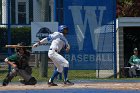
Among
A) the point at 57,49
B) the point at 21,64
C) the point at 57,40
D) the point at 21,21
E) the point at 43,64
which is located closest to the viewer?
the point at 57,40

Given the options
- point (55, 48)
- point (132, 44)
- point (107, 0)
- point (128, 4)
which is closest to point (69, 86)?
point (55, 48)

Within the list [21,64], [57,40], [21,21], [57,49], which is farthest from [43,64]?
[57,40]

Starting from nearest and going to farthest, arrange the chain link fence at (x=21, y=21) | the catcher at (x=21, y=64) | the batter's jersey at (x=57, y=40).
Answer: the batter's jersey at (x=57, y=40), the catcher at (x=21, y=64), the chain link fence at (x=21, y=21)

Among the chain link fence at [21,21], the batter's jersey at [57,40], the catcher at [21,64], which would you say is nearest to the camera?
the batter's jersey at [57,40]

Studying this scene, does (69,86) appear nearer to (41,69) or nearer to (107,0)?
(41,69)

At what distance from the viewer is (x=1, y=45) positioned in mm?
19672

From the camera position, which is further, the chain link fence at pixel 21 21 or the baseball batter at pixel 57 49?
the chain link fence at pixel 21 21

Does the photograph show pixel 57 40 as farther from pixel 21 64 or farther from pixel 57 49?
pixel 21 64

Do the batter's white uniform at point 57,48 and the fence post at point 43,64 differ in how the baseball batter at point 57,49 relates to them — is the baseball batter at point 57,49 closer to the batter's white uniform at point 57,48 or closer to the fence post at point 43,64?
the batter's white uniform at point 57,48

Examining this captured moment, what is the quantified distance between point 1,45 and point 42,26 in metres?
1.85

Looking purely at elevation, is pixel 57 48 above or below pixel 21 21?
below

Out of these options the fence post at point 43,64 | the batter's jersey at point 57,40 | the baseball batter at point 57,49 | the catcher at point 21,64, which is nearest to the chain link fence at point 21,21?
the fence post at point 43,64

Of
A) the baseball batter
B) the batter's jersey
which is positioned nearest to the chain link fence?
the baseball batter

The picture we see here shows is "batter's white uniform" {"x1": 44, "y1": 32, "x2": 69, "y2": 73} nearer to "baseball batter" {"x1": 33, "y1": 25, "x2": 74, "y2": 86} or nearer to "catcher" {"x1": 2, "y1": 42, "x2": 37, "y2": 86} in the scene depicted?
"baseball batter" {"x1": 33, "y1": 25, "x2": 74, "y2": 86}
